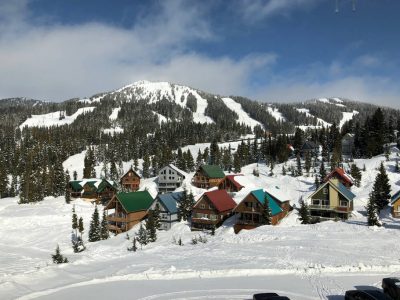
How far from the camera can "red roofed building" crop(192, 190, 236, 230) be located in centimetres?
5381

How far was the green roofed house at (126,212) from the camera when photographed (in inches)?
2315

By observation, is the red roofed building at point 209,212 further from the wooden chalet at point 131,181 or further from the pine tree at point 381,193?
the wooden chalet at point 131,181

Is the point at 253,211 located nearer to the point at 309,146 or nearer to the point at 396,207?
the point at 396,207

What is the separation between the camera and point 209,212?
54.3m

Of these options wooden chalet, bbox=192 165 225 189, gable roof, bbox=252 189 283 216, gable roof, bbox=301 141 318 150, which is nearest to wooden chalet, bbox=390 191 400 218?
gable roof, bbox=252 189 283 216

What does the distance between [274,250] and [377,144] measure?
73641 millimetres

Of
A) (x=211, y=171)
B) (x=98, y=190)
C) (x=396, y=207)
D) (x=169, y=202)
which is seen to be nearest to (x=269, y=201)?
(x=396, y=207)

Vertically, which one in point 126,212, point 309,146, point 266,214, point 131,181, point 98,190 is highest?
point 309,146

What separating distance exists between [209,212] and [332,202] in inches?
745

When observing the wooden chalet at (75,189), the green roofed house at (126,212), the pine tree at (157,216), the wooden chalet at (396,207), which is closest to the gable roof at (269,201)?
the wooden chalet at (396,207)

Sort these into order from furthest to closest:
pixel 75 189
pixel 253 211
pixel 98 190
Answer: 1. pixel 75 189
2. pixel 98 190
3. pixel 253 211

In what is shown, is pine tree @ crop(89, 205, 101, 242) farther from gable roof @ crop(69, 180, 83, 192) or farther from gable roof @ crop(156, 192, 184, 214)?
gable roof @ crop(69, 180, 83, 192)

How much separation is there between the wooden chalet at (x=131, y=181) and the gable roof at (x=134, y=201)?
28.8 meters

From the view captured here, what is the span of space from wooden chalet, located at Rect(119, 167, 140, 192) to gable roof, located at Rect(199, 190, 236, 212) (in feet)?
132
